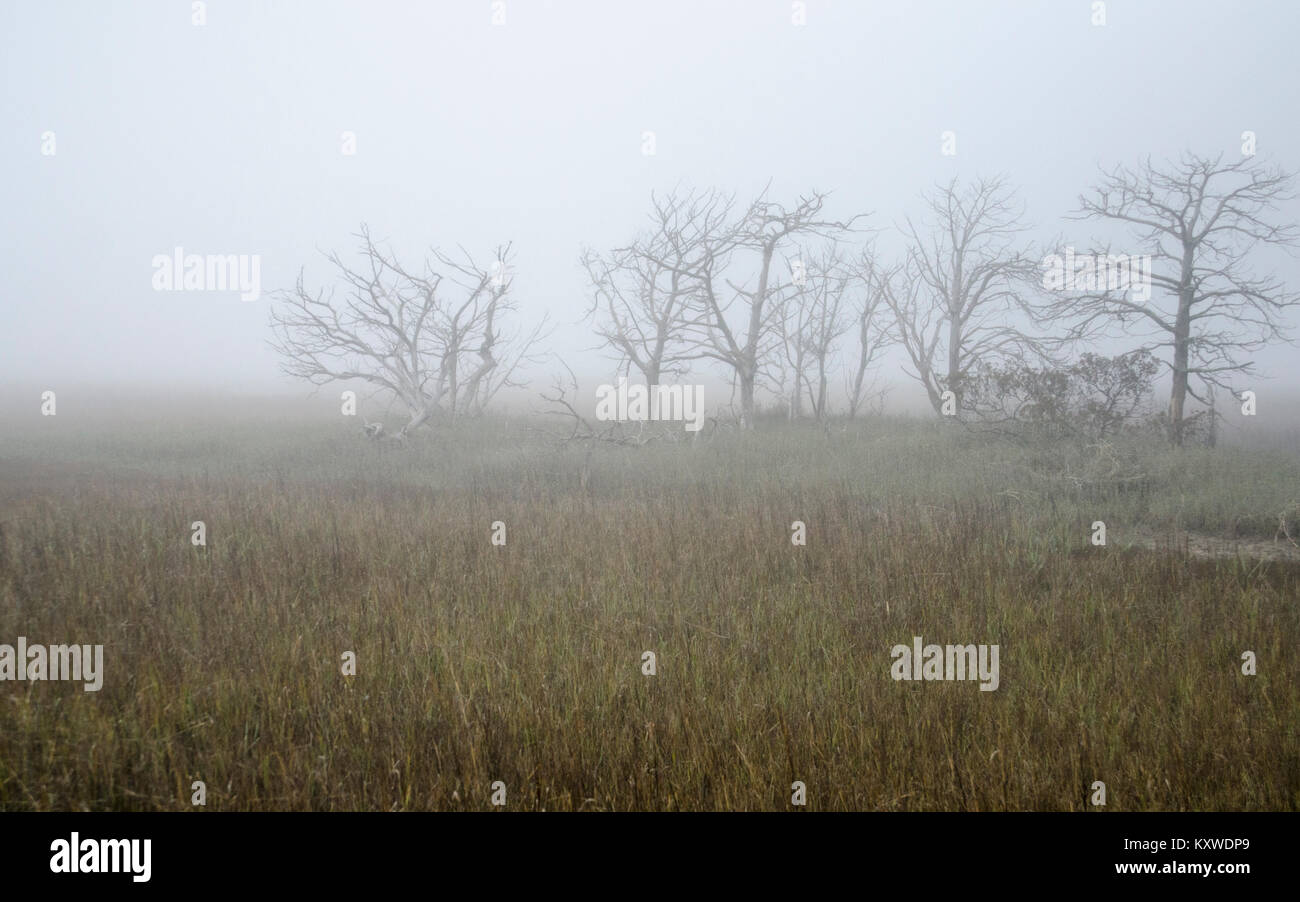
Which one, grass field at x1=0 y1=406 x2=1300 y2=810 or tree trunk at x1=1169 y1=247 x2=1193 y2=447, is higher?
tree trunk at x1=1169 y1=247 x2=1193 y2=447

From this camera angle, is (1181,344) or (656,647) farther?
(1181,344)

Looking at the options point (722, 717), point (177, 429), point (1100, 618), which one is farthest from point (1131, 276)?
point (177, 429)

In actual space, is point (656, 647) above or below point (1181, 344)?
below

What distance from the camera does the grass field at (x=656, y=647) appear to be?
127 inches

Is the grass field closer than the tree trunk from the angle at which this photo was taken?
Yes

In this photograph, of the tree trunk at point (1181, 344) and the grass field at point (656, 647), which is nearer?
the grass field at point (656, 647)

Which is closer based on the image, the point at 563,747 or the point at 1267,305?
the point at 563,747

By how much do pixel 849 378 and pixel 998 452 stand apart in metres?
13.5

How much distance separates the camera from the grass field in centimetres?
322

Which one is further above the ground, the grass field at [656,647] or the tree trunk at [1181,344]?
the tree trunk at [1181,344]

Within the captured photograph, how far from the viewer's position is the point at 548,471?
14688mm

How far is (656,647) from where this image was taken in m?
5.01

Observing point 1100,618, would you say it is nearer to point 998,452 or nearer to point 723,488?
point 723,488

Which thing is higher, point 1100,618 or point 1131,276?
point 1131,276
